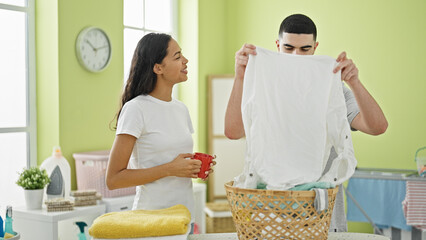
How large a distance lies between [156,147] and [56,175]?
1714 millimetres

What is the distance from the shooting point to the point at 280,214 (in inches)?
45.6

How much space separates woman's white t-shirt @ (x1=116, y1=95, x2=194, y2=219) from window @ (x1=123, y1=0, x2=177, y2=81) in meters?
2.41

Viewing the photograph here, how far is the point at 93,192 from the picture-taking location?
10.2 feet

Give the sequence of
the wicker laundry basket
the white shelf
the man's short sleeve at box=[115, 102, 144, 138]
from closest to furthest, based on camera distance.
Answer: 1. the wicker laundry basket
2. the man's short sleeve at box=[115, 102, 144, 138]
3. the white shelf

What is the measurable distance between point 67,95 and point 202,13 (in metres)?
1.82

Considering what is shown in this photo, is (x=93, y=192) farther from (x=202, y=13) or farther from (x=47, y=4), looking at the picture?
(x=202, y=13)

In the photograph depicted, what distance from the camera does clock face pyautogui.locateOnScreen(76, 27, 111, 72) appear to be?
11.5 feet

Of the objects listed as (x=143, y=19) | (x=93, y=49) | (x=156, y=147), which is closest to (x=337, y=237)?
(x=156, y=147)

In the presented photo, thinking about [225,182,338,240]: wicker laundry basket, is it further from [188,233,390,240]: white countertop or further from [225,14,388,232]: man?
[225,14,388,232]: man

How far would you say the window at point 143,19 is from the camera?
423cm

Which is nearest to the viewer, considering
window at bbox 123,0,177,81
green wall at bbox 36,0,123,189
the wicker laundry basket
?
the wicker laundry basket

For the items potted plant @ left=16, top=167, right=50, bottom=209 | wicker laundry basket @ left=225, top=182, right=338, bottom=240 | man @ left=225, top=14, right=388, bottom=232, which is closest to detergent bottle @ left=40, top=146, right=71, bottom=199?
potted plant @ left=16, top=167, right=50, bottom=209

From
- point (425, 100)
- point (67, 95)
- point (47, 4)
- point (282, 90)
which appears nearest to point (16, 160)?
point (67, 95)

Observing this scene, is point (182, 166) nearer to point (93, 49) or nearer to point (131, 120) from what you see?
point (131, 120)
